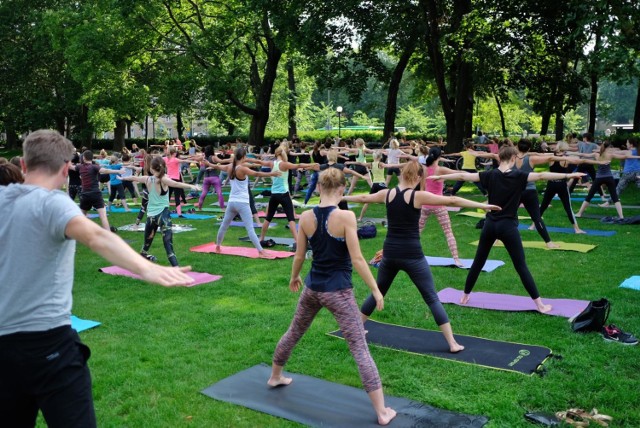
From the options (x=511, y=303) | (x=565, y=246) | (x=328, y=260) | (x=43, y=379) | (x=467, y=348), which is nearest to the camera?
(x=43, y=379)

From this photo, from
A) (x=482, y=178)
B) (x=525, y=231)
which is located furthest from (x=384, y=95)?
(x=482, y=178)

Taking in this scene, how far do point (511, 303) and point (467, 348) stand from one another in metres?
1.85

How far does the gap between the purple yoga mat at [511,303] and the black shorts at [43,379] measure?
5.72 metres

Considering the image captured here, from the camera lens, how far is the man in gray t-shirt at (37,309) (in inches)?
109

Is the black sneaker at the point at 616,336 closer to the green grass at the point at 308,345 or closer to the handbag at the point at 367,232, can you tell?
the green grass at the point at 308,345

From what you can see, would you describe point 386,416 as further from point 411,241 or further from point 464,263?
point 464,263

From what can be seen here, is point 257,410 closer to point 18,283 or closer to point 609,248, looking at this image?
point 18,283

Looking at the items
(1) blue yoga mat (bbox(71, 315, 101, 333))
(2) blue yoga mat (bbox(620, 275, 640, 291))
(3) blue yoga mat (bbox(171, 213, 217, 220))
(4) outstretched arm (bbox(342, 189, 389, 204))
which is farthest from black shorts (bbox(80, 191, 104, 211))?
(2) blue yoga mat (bbox(620, 275, 640, 291))

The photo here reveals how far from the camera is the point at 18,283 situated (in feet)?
9.21

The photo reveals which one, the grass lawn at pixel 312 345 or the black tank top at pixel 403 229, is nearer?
the grass lawn at pixel 312 345

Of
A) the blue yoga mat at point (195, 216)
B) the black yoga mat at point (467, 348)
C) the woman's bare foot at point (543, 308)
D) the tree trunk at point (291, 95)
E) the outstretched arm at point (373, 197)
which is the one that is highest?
the tree trunk at point (291, 95)

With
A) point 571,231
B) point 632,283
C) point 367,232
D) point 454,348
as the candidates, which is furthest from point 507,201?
point 571,231

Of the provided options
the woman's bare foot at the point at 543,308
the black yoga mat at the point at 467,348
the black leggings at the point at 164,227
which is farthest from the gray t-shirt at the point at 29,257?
the black leggings at the point at 164,227

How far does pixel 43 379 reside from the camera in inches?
109
